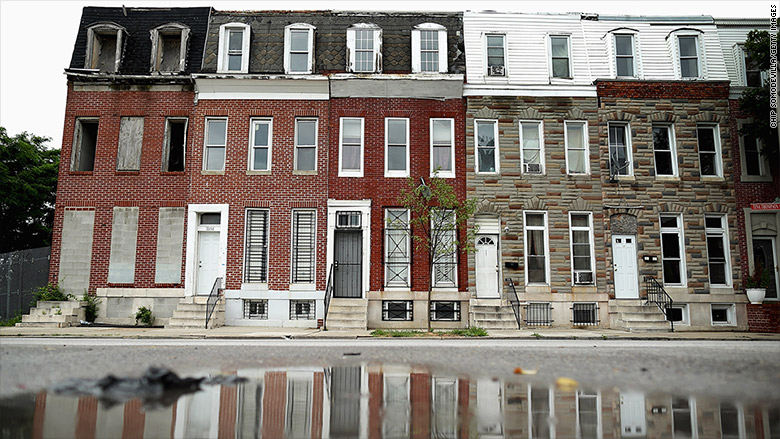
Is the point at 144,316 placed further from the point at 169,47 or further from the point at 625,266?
the point at 625,266

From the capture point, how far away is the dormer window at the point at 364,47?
2003 centimetres

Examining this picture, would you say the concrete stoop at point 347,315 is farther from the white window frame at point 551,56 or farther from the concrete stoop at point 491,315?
the white window frame at point 551,56

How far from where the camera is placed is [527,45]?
20.5 m

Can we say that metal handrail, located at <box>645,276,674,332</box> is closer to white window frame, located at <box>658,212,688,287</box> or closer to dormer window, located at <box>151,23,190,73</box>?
white window frame, located at <box>658,212,688,287</box>

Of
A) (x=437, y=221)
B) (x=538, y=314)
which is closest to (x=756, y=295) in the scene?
(x=538, y=314)

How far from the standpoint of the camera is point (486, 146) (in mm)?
19734

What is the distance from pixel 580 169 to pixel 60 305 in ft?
62.6

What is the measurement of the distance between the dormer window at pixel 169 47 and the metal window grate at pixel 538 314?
1558 cm

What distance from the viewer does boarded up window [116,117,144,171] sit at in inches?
785

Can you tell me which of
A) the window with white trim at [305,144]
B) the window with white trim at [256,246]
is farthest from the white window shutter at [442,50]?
the window with white trim at [256,246]

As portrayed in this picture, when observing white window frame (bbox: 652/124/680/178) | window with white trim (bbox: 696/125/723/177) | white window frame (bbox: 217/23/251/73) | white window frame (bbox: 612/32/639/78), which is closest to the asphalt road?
white window frame (bbox: 652/124/680/178)

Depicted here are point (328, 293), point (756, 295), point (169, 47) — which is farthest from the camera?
point (169, 47)

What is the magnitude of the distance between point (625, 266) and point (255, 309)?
43.7 feet

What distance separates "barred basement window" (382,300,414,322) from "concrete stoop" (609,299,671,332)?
7.00m
